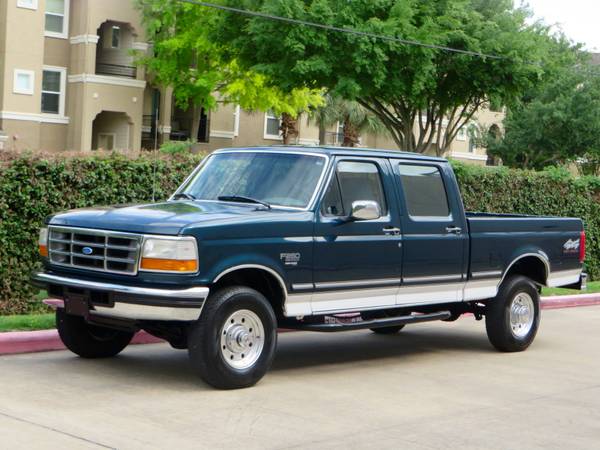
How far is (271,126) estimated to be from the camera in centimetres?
4931

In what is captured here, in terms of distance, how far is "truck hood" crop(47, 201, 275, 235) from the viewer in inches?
351

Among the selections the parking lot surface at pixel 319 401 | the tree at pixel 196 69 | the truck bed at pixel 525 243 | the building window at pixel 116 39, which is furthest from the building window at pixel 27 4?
the parking lot surface at pixel 319 401

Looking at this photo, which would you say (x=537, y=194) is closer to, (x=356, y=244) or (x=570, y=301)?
(x=570, y=301)

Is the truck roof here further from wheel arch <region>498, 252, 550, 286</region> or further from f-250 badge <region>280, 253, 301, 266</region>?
wheel arch <region>498, 252, 550, 286</region>

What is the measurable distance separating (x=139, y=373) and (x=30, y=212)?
4.01m

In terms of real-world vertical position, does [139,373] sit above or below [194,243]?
below

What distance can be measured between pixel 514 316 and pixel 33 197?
6108 millimetres

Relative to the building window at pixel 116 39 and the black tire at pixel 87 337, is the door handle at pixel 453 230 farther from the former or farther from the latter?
the building window at pixel 116 39

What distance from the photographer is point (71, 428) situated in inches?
295

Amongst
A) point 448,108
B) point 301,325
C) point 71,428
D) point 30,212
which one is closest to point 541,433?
point 301,325

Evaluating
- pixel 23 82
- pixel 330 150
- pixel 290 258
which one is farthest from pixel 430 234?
pixel 23 82

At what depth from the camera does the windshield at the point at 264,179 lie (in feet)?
33.3

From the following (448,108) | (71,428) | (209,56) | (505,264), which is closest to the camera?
(71,428)

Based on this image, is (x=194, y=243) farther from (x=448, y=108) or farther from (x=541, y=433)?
(x=448, y=108)
